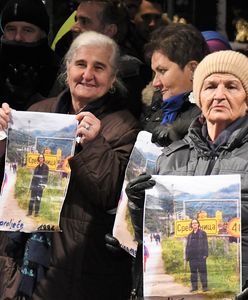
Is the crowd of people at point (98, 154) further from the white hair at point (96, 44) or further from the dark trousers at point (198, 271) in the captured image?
the dark trousers at point (198, 271)

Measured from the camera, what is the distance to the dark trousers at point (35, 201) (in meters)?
5.55

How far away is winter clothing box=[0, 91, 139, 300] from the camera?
5.58 metres

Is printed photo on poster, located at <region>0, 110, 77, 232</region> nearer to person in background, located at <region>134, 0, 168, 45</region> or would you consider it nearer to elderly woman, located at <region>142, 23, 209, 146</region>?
elderly woman, located at <region>142, 23, 209, 146</region>

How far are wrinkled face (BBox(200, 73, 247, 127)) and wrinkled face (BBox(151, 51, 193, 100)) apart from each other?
0.85 meters

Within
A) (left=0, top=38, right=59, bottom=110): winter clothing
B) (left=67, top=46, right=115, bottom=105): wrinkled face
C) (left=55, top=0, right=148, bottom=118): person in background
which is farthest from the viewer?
(left=55, top=0, right=148, bottom=118): person in background

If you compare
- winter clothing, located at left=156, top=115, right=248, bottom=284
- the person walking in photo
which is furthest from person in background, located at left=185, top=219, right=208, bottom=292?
the person walking in photo

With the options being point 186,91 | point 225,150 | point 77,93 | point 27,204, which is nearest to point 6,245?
point 27,204

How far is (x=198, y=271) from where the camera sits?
14.8 feet

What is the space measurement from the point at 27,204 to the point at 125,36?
76.4 inches

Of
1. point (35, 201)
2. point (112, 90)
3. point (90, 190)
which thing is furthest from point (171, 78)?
point (35, 201)

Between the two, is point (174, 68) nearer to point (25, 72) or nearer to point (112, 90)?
point (112, 90)

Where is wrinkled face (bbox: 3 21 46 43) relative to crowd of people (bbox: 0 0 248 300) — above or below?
above

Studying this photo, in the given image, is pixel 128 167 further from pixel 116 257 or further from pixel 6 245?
pixel 6 245

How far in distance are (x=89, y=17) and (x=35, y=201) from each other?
1934 mm
